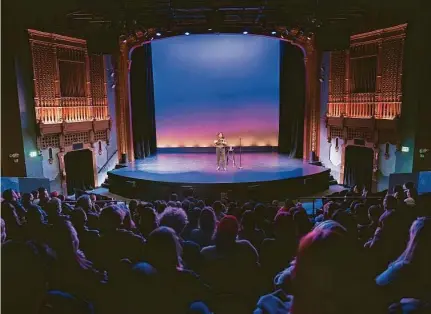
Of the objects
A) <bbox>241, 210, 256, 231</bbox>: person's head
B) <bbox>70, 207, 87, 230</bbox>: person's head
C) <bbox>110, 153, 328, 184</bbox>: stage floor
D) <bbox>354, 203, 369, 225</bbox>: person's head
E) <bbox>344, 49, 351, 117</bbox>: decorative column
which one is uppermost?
<bbox>344, 49, 351, 117</bbox>: decorative column

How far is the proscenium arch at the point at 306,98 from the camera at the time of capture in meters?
15.9

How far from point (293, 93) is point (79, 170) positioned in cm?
987

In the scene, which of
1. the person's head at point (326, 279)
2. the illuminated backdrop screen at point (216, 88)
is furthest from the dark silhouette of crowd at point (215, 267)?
the illuminated backdrop screen at point (216, 88)

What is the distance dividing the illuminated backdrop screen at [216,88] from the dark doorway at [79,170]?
412cm

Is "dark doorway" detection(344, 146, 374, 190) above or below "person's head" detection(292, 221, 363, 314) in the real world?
below

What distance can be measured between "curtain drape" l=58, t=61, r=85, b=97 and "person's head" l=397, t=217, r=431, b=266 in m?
13.4

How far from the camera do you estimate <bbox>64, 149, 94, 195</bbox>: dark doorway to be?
14421 mm

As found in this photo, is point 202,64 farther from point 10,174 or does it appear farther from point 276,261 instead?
point 276,261

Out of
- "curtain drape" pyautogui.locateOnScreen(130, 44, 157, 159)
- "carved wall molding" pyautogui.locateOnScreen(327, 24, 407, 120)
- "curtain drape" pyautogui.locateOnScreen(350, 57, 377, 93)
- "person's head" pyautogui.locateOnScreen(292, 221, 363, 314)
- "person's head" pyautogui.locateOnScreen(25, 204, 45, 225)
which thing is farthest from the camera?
"curtain drape" pyautogui.locateOnScreen(130, 44, 157, 159)

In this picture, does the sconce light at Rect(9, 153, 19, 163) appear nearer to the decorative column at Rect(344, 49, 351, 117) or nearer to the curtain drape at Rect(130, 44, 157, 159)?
the curtain drape at Rect(130, 44, 157, 159)

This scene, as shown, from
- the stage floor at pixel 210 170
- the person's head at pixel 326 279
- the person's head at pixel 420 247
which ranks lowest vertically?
the stage floor at pixel 210 170

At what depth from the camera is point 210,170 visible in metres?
13.4

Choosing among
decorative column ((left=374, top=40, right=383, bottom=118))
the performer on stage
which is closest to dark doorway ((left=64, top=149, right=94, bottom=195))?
the performer on stage

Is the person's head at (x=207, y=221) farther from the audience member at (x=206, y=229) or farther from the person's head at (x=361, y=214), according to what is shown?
the person's head at (x=361, y=214)
